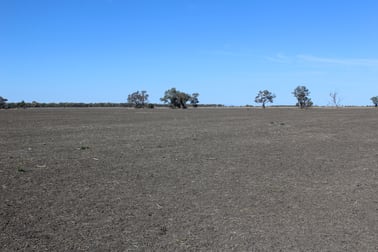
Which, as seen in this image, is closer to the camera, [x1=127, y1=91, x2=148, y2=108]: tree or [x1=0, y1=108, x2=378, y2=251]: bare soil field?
[x1=0, y1=108, x2=378, y2=251]: bare soil field

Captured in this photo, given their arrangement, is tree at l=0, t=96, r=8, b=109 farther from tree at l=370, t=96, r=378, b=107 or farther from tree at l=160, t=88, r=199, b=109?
tree at l=370, t=96, r=378, b=107

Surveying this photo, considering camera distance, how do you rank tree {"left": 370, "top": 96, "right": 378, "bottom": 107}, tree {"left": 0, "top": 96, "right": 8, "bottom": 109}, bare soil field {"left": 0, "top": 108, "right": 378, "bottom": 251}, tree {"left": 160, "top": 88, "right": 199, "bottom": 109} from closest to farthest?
bare soil field {"left": 0, "top": 108, "right": 378, "bottom": 251} → tree {"left": 0, "top": 96, "right": 8, "bottom": 109} → tree {"left": 160, "top": 88, "right": 199, "bottom": 109} → tree {"left": 370, "top": 96, "right": 378, "bottom": 107}

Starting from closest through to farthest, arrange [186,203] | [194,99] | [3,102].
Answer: [186,203]
[3,102]
[194,99]

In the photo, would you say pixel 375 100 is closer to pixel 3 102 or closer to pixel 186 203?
pixel 3 102

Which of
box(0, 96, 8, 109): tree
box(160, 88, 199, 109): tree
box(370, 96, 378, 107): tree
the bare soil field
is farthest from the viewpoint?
box(370, 96, 378, 107): tree

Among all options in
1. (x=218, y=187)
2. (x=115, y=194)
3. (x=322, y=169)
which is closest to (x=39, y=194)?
(x=115, y=194)

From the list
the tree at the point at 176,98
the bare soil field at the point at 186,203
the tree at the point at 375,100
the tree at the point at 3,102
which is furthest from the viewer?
the tree at the point at 375,100

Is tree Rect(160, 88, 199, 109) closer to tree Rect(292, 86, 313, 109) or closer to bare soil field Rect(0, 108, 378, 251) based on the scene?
tree Rect(292, 86, 313, 109)

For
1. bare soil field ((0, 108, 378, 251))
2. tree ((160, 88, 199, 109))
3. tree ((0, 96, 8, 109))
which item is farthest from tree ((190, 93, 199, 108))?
bare soil field ((0, 108, 378, 251))

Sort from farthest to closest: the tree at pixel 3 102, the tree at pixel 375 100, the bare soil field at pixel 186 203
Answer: the tree at pixel 375 100, the tree at pixel 3 102, the bare soil field at pixel 186 203

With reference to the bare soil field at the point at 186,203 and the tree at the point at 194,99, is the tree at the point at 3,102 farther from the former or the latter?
the bare soil field at the point at 186,203

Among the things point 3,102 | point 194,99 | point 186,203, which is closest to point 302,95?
point 194,99

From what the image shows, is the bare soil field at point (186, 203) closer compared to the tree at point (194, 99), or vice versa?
the bare soil field at point (186, 203)

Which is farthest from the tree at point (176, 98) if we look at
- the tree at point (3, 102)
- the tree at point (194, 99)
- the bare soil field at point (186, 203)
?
the bare soil field at point (186, 203)
